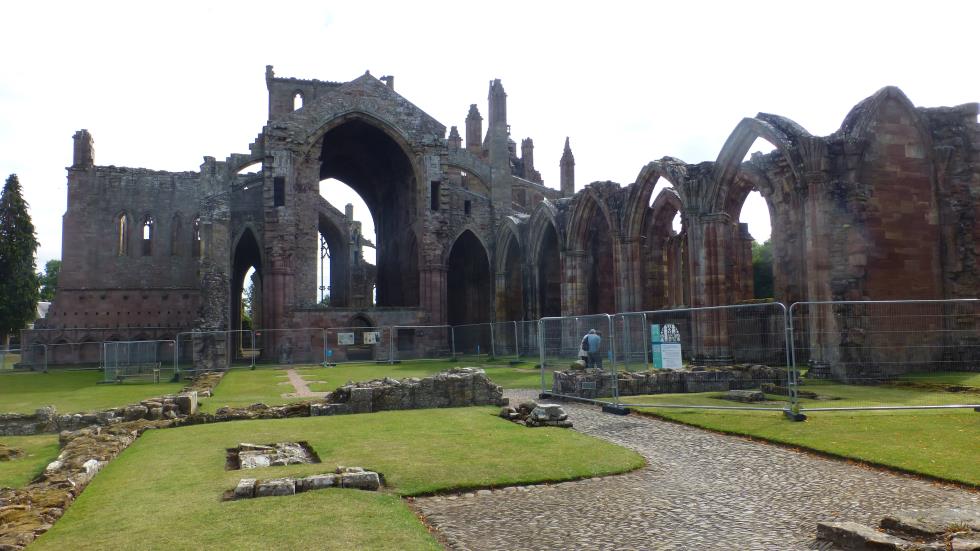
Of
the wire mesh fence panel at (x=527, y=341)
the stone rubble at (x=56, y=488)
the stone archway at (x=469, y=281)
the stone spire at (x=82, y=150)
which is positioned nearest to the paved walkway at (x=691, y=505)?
the stone rubble at (x=56, y=488)

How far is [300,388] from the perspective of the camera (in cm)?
1803

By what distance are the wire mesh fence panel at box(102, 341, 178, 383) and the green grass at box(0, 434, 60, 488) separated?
11.2 meters

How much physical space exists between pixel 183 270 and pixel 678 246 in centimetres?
2807

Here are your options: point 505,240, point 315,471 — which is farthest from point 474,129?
point 315,471

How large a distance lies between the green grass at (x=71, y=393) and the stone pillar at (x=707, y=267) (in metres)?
14.6

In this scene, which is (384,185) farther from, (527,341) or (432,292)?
(527,341)

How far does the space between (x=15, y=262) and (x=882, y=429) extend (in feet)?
145

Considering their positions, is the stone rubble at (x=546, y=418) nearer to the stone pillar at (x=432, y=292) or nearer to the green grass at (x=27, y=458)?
the green grass at (x=27, y=458)

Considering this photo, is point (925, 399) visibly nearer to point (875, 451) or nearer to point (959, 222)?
point (875, 451)

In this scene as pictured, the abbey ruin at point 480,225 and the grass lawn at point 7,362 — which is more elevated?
the abbey ruin at point 480,225

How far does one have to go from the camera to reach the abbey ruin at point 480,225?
17.8m

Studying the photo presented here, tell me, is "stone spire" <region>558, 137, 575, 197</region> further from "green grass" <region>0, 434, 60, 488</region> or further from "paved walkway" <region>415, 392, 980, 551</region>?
"paved walkway" <region>415, 392, 980, 551</region>

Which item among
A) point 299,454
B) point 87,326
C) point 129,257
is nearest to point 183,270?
point 129,257

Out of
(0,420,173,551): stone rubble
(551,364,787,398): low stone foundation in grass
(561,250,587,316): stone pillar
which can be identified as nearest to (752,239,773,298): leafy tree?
(561,250,587,316): stone pillar
